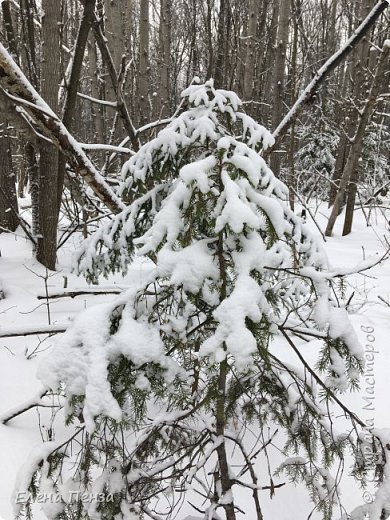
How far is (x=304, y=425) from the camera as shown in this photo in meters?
1.84

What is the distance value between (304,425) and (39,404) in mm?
1582

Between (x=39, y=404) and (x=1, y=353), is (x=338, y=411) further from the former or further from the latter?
(x=1, y=353)

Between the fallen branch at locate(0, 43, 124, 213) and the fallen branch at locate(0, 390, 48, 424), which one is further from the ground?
the fallen branch at locate(0, 43, 124, 213)

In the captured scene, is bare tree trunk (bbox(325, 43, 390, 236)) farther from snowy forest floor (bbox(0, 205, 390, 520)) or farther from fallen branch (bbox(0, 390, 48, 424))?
fallen branch (bbox(0, 390, 48, 424))

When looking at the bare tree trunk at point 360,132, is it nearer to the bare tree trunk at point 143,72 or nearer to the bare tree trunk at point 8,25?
the bare tree trunk at point 143,72

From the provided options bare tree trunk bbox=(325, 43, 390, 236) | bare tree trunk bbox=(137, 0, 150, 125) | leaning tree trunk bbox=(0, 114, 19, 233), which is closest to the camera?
leaning tree trunk bbox=(0, 114, 19, 233)

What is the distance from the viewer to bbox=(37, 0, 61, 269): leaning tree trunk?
4.13m

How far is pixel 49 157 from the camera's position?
4461 millimetres

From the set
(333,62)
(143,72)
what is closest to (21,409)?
(333,62)

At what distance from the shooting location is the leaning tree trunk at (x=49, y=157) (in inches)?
163

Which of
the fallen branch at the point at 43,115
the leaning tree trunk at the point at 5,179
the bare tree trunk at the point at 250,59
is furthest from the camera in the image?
the bare tree trunk at the point at 250,59

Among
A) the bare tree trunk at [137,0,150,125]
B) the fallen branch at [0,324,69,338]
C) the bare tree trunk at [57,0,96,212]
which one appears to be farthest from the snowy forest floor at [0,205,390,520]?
the bare tree trunk at [137,0,150,125]

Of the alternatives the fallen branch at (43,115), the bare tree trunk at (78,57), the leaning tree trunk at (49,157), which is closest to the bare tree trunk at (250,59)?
the leaning tree trunk at (49,157)

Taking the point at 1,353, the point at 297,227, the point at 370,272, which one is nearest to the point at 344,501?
the point at 297,227
